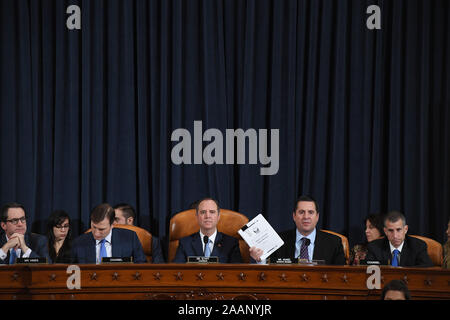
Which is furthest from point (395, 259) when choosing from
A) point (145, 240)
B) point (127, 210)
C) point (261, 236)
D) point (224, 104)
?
point (127, 210)

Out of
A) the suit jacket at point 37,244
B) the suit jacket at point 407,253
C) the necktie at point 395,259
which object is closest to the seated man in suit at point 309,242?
the suit jacket at point 407,253

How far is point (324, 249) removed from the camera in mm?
4277

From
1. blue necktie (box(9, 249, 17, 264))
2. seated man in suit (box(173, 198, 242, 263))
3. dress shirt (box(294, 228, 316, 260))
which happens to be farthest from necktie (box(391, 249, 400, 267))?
blue necktie (box(9, 249, 17, 264))

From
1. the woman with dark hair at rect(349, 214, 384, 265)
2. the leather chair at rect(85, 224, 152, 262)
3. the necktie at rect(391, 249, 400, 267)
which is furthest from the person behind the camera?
the woman with dark hair at rect(349, 214, 384, 265)

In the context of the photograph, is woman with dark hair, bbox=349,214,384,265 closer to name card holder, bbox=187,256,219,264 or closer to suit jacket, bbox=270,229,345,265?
suit jacket, bbox=270,229,345,265

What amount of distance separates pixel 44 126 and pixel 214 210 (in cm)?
221

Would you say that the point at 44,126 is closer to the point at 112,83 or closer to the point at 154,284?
the point at 112,83

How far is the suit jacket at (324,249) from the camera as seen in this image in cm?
425

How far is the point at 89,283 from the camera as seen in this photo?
3.45 meters

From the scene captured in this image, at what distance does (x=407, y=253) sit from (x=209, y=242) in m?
1.39

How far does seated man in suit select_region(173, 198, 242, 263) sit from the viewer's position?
4.27 m

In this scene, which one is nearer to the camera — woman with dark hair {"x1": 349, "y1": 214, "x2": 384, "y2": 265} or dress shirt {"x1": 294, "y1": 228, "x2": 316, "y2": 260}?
dress shirt {"x1": 294, "y1": 228, "x2": 316, "y2": 260}

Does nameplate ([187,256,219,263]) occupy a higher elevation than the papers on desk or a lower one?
lower

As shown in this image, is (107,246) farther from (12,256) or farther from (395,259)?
(395,259)
